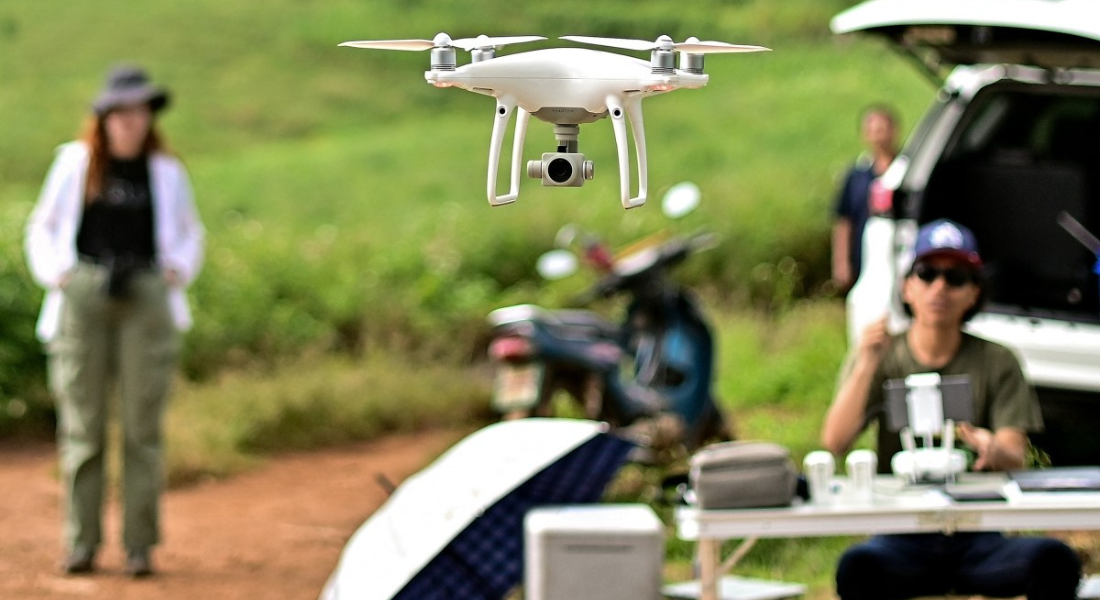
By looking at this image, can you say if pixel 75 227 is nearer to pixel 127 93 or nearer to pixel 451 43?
pixel 127 93

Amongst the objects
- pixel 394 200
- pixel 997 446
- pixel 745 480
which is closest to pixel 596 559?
pixel 745 480

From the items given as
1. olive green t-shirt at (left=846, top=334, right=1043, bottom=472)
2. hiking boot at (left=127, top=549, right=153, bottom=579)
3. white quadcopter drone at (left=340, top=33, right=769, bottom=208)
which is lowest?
hiking boot at (left=127, top=549, right=153, bottom=579)

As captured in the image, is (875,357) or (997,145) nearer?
(875,357)

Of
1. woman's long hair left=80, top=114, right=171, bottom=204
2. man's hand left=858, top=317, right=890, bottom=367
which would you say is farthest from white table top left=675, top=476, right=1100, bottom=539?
woman's long hair left=80, top=114, right=171, bottom=204

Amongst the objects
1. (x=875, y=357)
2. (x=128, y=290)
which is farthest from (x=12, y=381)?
(x=875, y=357)

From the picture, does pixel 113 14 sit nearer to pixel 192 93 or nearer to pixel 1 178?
pixel 192 93

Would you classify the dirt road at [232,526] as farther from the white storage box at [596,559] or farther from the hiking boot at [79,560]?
the white storage box at [596,559]

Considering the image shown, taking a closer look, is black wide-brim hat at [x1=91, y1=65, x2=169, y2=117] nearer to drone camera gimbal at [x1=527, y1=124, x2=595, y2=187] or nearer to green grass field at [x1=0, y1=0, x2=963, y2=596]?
green grass field at [x1=0, y1=0, x2=963, y2=596]
